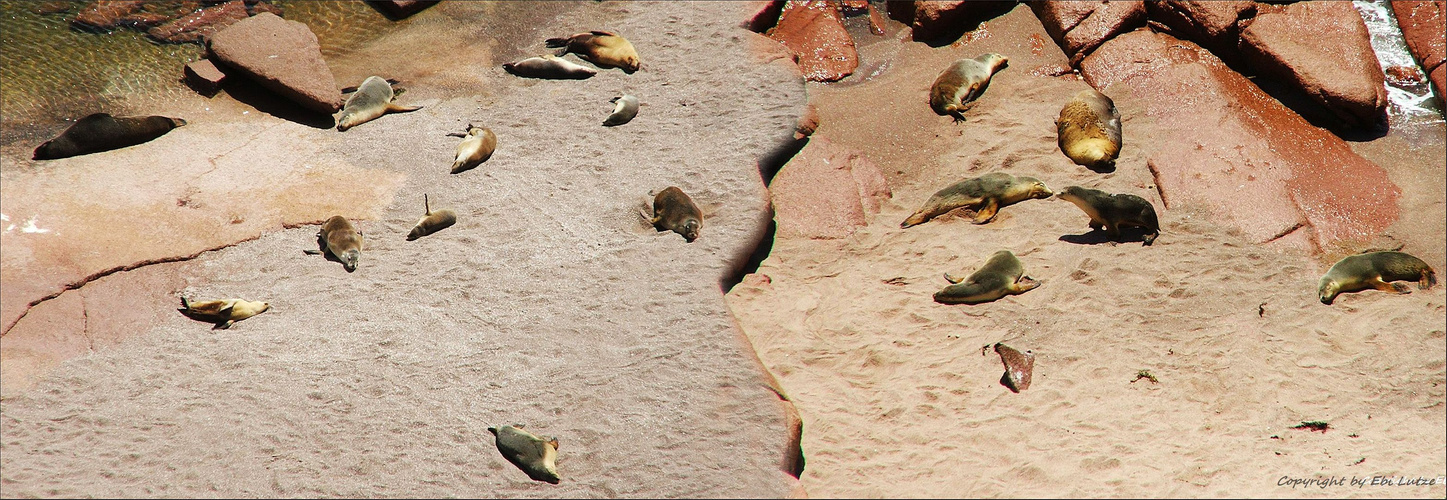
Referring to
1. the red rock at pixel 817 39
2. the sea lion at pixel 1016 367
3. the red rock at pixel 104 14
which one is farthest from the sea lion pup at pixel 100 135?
the sea lion at pixel 1016 367

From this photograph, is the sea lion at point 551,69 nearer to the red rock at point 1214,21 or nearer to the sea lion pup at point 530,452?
the sea lion pup at point 530,452

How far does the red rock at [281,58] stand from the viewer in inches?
265

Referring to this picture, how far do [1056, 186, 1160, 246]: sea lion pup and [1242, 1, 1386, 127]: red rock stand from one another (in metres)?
2.06

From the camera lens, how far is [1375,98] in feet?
21.7

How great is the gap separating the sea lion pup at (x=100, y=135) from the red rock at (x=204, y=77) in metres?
0.60

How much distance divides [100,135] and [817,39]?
17.6ft

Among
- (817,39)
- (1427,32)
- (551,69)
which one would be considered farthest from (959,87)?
(1427,32)

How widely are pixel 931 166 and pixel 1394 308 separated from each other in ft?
9.56

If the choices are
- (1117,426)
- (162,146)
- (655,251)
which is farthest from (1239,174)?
(162,146)

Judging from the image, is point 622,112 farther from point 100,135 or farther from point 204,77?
point 100,135

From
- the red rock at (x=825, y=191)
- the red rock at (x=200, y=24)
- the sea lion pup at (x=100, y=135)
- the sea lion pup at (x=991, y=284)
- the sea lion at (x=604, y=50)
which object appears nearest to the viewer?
the sea lion pup at (x=991, y=284)

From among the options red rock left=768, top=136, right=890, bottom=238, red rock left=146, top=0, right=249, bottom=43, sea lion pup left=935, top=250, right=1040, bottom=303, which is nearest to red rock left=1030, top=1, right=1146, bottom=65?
red rock left=768, top=136, right=890, bottom=238

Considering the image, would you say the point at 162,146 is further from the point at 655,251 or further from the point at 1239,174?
the point at 1239,174

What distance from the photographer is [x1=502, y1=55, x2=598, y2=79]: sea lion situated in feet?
23.6
